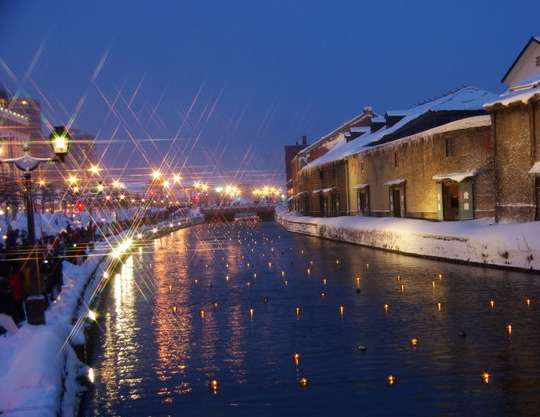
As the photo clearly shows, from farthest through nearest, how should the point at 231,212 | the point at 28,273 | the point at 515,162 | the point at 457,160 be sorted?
the point at 231,212, the point at 457,160, the point at 515,162, the point at 28,273

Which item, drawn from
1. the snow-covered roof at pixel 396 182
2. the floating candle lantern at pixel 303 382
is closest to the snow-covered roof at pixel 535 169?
the snow-covered roof at pixel 396 182

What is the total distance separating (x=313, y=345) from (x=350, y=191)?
146 feet

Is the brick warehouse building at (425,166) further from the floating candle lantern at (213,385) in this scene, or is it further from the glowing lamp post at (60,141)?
the floating candle lantern at (213,385)

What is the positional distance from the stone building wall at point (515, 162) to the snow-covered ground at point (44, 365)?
20.8 meters

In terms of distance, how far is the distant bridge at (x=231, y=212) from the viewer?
11766cm

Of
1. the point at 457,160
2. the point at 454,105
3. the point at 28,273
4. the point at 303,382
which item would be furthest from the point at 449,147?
the point at 303,382

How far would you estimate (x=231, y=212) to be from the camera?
12038 centimetres

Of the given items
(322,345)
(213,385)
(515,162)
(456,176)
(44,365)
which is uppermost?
(515,162)

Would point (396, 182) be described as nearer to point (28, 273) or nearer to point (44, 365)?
point (28, 273)

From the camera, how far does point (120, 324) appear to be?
18016 millimetres

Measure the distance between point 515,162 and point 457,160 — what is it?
23.7 ft

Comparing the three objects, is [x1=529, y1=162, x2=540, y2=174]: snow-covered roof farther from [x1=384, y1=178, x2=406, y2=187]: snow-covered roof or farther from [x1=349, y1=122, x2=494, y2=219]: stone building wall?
[x1=384, y1=178, x2=406, y2=187]: snow-covered roof

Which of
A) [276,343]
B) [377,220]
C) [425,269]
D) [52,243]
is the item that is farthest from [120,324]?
[377,220]

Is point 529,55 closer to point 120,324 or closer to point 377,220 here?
point 377,220
